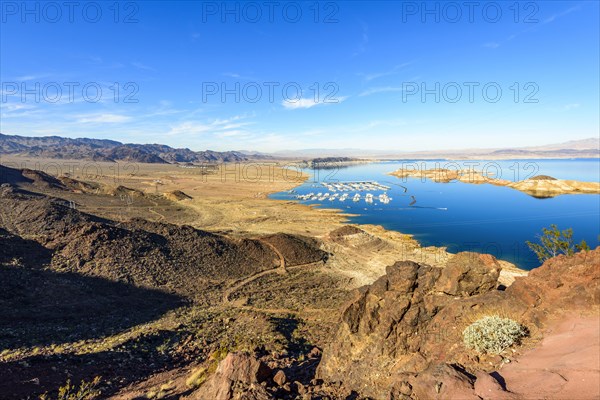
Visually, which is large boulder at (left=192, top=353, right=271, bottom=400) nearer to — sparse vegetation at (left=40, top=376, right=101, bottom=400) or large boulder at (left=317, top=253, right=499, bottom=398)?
large boulder at (left=317, top=253, right=499, bottom=398)

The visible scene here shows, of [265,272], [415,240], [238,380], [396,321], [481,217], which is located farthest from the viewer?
[481,217]

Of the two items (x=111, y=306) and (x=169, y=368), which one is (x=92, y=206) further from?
(x=169, y=368)

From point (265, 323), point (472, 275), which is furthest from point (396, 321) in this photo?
point (265, 323)

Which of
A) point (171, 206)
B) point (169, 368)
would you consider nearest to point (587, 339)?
point (169, 368)

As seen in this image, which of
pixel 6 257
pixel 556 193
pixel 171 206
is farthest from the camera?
pixel 556 193

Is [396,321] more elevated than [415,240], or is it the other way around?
[396,321]

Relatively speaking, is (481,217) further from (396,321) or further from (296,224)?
(396,321)

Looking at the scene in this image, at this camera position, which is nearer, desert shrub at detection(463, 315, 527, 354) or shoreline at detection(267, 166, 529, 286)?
desert shrub at detection(463, 315, 527, 354)

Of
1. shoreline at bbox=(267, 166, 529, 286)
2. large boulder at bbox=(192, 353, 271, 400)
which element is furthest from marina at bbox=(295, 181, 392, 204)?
large boulder at bbox=(192, 353, 271, 400)
